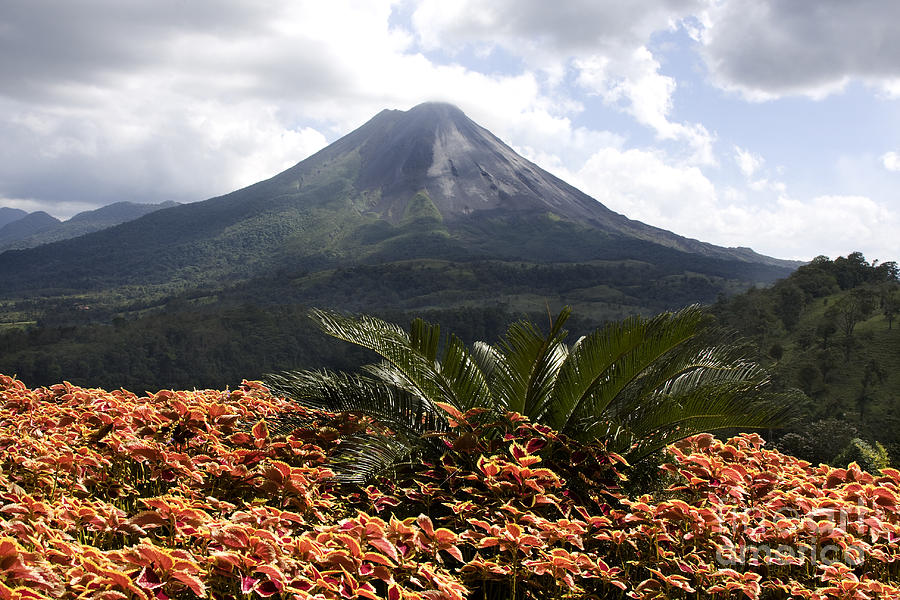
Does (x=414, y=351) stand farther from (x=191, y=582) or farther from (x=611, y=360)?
(x=191, y=582)

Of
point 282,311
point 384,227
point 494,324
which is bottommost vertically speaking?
point 494,324

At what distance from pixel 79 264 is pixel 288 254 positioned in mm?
50316

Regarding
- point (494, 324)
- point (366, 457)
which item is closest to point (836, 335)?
point (366, 457)

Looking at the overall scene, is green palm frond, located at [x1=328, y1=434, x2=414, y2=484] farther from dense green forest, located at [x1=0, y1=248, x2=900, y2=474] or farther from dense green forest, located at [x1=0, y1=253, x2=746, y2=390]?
dense green forest, located at [x1=0, y1=253, x2=746, y2=390]

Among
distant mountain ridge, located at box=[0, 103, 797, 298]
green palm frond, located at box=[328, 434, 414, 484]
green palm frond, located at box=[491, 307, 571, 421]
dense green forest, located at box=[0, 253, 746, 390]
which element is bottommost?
dense green forest, located at box=[0, 253, 746, 390]

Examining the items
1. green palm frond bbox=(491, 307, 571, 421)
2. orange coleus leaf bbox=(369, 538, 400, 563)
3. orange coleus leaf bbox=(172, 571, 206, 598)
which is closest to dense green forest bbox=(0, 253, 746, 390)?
green palm frond bbox=(491, 307, 571, 421)

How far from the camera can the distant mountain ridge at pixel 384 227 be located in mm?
133250

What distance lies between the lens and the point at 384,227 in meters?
154

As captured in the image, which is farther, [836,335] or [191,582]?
[836,335]

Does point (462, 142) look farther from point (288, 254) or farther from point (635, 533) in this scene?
point (635, 533)

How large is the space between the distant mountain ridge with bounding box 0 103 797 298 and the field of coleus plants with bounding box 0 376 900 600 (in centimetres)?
11432

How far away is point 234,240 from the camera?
5699 inches

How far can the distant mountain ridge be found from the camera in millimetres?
133250

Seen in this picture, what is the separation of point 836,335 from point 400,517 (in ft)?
94.2
